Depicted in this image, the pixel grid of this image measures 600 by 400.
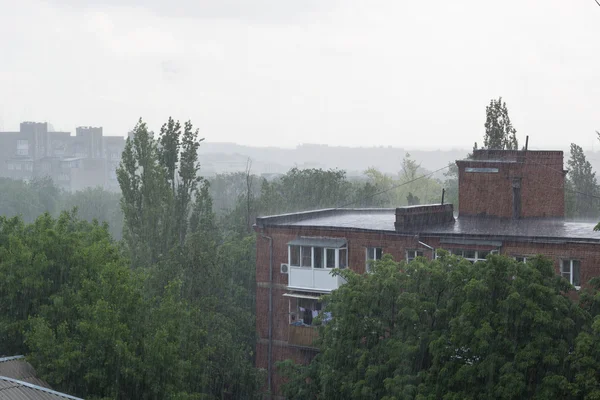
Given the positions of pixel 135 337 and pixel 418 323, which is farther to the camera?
pixel 135 337

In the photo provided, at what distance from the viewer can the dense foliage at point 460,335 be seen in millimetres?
16031

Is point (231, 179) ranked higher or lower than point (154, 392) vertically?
higher

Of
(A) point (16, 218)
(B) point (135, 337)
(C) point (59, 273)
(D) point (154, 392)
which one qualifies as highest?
(A) point (16, 218)

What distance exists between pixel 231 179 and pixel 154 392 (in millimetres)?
92404

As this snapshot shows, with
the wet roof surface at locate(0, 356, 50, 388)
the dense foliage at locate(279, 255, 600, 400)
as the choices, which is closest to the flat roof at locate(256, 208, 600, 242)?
the dense foliage at locate(279, 255, 600, 400)

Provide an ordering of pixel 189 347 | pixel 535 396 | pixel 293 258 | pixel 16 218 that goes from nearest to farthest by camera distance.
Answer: pixel 535 396 < pixel 189 347 < pixel 16 218 < pixel 293 258

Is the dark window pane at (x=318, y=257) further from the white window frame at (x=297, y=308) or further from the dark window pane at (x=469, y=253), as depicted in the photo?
the dark window pane at (x=469, y=253)

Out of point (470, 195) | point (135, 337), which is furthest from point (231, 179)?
point (135, 337)

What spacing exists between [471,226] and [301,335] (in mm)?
6956

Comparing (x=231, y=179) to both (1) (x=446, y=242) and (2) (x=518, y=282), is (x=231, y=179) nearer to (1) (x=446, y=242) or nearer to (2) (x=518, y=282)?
(1) (x=446, y=242)

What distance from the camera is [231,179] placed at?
111m

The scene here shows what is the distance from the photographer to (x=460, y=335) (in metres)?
16.8

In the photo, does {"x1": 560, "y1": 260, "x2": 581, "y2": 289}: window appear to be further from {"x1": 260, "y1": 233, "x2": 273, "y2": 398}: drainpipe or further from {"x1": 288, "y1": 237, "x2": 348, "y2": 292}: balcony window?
{"x1": 260, "y1": 233, "x2": 273, "y2": 398}: drainpipe

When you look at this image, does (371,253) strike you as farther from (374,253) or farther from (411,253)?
(411,253)
